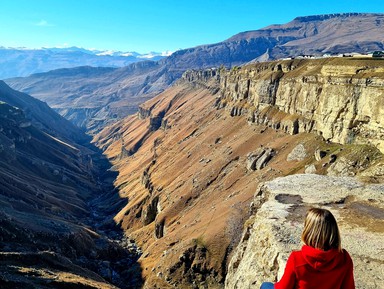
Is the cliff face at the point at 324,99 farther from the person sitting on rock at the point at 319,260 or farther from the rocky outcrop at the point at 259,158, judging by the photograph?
the person sitting on rock at the point at 319,260

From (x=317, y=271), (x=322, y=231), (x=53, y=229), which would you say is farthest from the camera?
(x=53, y=229)

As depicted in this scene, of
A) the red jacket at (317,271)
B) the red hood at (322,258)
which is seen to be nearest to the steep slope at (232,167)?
the red jacket at (317,271)

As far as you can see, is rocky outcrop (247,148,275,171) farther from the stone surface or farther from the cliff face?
the cliff face

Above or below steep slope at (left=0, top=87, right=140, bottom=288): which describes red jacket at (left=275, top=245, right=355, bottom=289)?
above

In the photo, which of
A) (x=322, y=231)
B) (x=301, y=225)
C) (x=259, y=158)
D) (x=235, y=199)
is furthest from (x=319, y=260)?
(x=259, y=158)

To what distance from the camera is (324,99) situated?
87.5 metres

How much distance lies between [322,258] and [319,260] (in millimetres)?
126

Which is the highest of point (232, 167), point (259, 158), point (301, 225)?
point (301, 225)

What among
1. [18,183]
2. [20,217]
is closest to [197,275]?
[20,217]

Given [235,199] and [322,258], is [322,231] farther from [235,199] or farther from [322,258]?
[235,199]

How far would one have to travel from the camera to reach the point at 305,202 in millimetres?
31188

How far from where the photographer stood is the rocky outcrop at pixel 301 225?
2234cm

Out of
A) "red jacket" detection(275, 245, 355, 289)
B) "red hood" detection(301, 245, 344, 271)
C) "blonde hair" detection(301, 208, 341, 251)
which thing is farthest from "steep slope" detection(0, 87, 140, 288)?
"blonde hair" detection(301, 208, 341, 251)

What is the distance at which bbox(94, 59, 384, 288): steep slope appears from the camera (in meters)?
72.7
